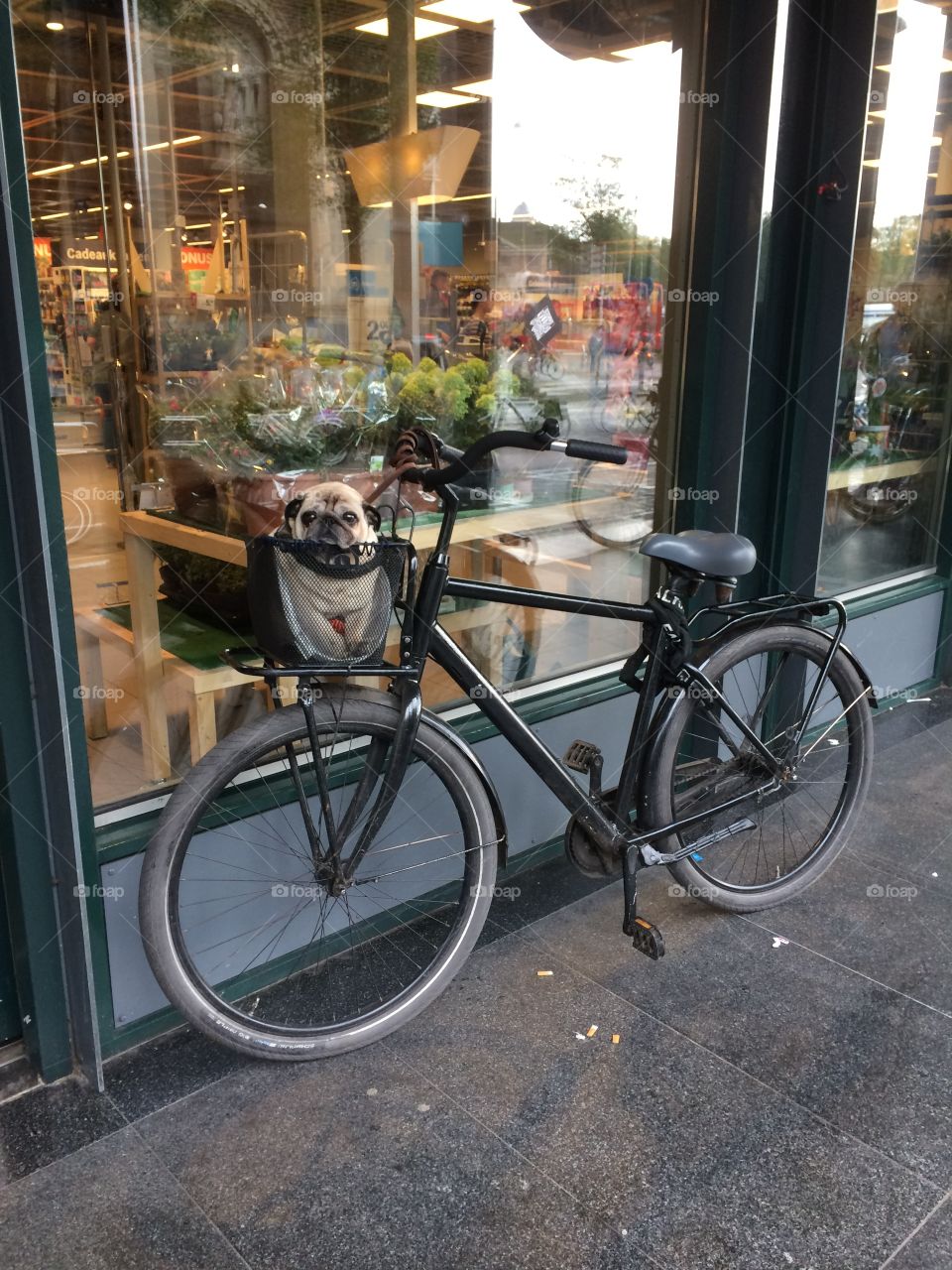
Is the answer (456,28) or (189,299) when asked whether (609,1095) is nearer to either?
(189,299)

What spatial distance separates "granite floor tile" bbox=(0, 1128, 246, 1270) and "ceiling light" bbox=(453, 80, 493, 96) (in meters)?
3.11

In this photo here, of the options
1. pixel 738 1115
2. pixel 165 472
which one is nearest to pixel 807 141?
pixel 165 472

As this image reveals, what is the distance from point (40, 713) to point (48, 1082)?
844 mm

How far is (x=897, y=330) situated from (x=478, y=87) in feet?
6.95

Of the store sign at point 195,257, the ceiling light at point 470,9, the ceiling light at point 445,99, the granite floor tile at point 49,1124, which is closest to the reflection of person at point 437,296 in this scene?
the ceiling light at point 445,99

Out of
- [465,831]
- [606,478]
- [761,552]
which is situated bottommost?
[465,831]

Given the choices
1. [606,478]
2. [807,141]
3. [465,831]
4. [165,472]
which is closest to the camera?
[465,831]

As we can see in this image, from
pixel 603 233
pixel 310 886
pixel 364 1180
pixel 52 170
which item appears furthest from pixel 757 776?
pixel 52 170

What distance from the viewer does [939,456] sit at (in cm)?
473

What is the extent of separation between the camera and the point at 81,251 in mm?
2789
